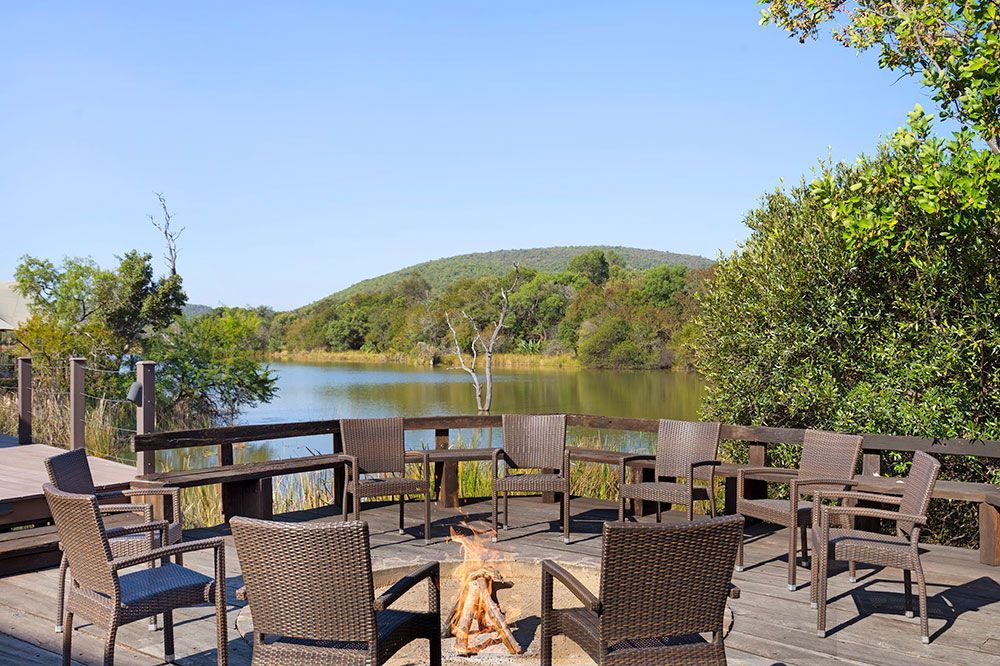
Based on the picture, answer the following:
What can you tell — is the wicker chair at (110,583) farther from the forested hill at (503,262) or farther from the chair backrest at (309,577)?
the forested hill at (503,262)

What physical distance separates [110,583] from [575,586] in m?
1.60

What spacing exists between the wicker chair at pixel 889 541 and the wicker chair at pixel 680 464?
46.2 inches

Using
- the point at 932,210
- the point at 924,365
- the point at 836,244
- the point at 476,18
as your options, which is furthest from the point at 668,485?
the point at 476,18

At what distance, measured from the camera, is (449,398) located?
26234mm

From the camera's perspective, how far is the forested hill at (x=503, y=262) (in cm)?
7200

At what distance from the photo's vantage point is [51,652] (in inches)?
136

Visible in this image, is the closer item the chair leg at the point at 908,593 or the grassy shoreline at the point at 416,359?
the chair leg at the point at 908,593

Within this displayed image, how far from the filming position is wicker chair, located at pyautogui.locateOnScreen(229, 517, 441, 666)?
249cm

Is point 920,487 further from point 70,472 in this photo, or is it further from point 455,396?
point 455,396

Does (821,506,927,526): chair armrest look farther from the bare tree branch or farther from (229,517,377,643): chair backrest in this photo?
the bare tree branch

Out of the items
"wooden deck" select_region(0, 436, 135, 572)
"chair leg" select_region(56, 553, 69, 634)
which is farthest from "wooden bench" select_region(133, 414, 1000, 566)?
"chair leg" select_region(56, 553, 69, 634)

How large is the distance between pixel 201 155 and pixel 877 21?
17.5m

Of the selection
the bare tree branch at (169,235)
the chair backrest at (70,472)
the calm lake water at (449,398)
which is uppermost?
the bare tree branch at (169,235)

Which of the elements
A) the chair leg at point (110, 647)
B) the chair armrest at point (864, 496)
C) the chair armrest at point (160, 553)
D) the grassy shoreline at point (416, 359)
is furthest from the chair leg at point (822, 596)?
the grassy shoreline at point (416, 359)
